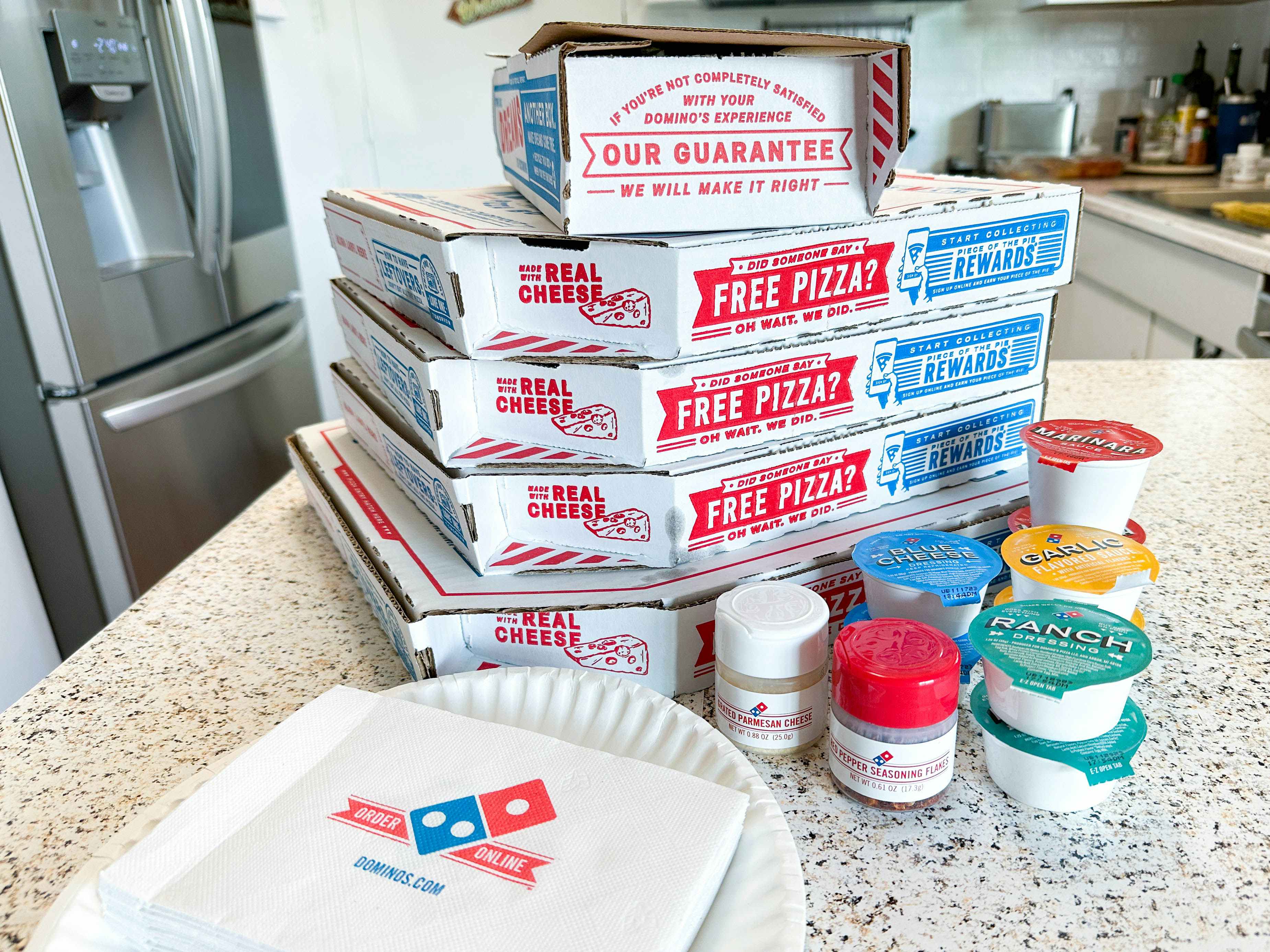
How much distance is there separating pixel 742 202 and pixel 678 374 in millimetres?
120

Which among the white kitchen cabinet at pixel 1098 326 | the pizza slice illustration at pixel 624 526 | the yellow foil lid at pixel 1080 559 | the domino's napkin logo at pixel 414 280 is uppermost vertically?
the domino's napkin logo at pixel 414 280

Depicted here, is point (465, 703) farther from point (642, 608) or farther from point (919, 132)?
point (919, 132)

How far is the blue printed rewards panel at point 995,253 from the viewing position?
2.21 ft

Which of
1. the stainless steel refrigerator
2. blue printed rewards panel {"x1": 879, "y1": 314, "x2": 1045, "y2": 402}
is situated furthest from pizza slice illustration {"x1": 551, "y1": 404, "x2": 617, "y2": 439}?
the stainless steel refrigerator

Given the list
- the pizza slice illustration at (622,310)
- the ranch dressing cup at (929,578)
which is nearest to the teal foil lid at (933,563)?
the ranch dressing cup at (929,578)

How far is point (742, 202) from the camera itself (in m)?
0.58

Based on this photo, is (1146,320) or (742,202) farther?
(1146,320)

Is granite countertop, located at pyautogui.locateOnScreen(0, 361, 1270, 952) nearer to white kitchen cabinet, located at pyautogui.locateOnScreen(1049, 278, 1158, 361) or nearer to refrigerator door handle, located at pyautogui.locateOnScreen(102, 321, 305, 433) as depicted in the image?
refrigerator door handle, located at pyautogui.locateOnScreen(102, 321, 305, 433)

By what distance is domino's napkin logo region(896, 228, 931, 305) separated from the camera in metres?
0.65

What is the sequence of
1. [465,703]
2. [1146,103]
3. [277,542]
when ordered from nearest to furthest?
[465,703] < [277,542] < [1146,103]

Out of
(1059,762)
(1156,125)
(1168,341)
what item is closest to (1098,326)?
(1168,341)

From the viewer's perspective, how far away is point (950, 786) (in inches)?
20.6

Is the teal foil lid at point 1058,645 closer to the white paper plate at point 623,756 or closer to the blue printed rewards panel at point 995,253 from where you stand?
the white paper plate at point 623,756

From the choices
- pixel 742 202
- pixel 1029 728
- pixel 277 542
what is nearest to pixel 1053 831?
pixel 1029 728
